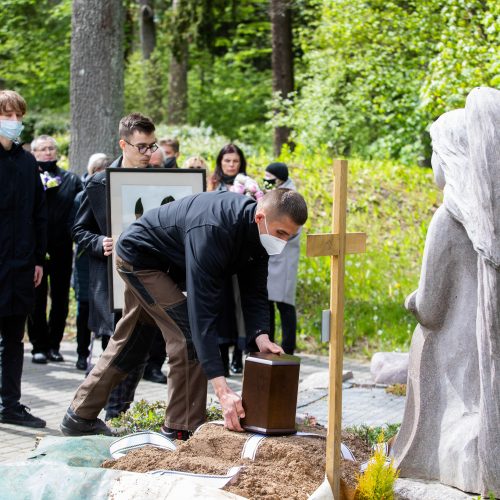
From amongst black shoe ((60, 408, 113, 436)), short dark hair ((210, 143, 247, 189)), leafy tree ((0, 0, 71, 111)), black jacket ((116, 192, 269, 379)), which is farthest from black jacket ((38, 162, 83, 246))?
leafy tree ((0, 0, 71, 111))

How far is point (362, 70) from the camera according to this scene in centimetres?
1872

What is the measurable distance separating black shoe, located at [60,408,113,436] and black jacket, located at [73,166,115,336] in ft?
4.12

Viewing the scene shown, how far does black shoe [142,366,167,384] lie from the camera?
8.75 meters

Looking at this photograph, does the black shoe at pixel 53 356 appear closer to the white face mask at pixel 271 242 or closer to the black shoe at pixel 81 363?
the black shoe at pixel 81 363

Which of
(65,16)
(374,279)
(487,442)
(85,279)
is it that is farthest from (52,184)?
(65,16)

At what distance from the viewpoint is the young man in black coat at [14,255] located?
6.73 metres

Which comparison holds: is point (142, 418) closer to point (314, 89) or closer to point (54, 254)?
point (54, 254)

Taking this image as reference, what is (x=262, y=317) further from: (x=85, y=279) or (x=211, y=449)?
(x=85, y=279)

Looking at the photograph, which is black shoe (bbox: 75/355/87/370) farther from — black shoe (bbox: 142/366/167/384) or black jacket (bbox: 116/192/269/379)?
black jacket (bbox: 116/192/269/379)

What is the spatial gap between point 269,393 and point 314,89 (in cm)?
1708

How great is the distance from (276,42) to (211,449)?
56.7 feet

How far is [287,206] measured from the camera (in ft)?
15.8

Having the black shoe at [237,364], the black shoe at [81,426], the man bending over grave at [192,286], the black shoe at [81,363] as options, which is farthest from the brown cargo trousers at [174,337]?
the black shoe at [81,363]

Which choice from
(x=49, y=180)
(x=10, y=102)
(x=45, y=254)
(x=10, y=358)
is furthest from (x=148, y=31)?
(x=10, y=358)
